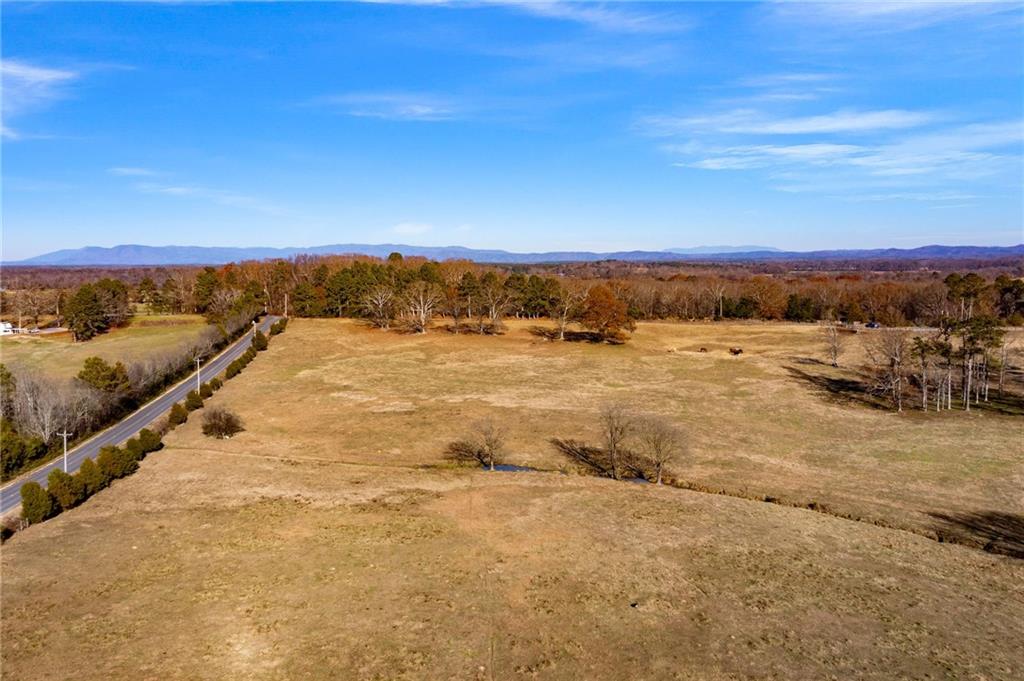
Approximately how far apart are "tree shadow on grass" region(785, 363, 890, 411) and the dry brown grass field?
6.10 m

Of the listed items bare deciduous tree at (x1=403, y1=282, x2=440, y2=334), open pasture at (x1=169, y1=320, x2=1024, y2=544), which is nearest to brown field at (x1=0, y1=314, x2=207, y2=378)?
open pasture at (x1=169, y1=320, x2=1024, y2=544)

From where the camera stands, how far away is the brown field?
2896 inches

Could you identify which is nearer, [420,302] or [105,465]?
[105,465]

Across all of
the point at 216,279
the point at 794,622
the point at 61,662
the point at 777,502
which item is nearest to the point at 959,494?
the point at 777,502

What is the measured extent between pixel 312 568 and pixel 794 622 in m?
19.7

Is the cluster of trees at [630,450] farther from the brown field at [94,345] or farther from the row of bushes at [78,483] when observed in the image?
the brown field at [94,345]

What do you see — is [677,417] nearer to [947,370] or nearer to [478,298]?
[947,370]

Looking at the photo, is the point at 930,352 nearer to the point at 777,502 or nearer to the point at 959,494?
the point at 959,494

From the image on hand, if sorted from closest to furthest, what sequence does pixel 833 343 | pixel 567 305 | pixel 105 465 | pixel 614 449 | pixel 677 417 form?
pixel 105 465
pixel 614 449
pixel 677 417
pixel 833 343
pixel 567 305

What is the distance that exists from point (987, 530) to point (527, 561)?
79.8 ft

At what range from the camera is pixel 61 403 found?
1829 inches

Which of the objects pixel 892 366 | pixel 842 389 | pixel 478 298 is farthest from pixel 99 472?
Result: pixel 478 298

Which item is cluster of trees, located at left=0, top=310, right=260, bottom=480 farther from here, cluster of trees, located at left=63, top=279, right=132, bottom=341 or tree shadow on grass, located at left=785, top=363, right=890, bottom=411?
tree shadow on grass, located at left=785, top=363, right=890, bottom=411

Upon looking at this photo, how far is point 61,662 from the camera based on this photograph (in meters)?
19.7
